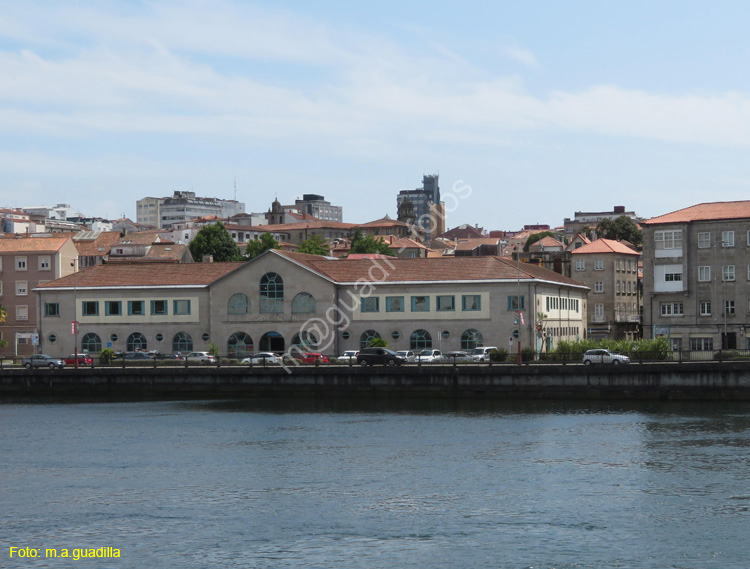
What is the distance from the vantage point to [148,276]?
99688mm

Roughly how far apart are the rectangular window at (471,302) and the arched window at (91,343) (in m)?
33.6

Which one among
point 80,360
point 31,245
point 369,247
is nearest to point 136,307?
point 80,360

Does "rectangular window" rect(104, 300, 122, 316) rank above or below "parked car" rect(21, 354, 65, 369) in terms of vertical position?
above

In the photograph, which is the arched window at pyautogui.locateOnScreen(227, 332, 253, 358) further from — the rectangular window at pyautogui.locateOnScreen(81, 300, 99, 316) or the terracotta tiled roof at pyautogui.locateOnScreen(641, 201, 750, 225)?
the terracotta tiled roof at pyautogui.locateOnScreen(641, 201, 750, 225)

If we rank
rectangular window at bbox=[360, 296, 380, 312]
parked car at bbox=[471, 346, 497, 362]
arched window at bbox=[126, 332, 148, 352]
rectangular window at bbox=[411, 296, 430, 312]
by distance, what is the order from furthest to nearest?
arched window at bbox=[126, 332, 148, 352], rectangular window at bbox=[360, 296, 380, 312], rectangular window at bbox=[411, 296, 430, 312], parked car at bbox=[471, 346, 497, 362]

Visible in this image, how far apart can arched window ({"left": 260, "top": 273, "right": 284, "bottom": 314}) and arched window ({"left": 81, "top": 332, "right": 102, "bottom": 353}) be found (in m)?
16.1

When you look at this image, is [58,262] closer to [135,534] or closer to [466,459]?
[466,459]

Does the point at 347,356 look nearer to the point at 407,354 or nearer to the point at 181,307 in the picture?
the point at 407,354

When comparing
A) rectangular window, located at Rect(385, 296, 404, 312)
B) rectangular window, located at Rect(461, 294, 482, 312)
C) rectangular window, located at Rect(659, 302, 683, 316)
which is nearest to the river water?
rectangular window, located at Rect(461, 294, 482, 312)

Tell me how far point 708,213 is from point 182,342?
48650 millimetres

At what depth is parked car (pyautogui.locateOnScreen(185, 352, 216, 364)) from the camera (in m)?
83.1

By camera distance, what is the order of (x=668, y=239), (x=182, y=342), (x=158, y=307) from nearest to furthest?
(x=668, y=239)
(x=182, y=342)
(x=158, y=307)

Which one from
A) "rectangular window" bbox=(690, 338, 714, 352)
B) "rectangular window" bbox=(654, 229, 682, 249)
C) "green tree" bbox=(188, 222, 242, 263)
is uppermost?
"green tree" bbox=(188, 222, 242, 263)

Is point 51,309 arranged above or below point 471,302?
above
